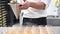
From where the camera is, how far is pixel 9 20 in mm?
2281

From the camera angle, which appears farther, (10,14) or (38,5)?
(10,14)

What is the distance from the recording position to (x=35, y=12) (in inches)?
66.7

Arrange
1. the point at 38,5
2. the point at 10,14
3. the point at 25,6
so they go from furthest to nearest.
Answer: the point at 10,14, the point at 25,6, the point at 38,5

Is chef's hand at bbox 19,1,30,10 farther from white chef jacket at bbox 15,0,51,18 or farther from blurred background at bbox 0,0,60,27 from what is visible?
blurred background at bbox 0,0,60,27

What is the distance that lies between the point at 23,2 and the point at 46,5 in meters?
0.32

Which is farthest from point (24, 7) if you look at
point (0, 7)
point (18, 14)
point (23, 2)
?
point (0, 7)

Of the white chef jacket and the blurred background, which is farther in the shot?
the white chef jacket

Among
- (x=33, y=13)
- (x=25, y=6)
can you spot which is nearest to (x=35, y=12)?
(x=33, y=13)

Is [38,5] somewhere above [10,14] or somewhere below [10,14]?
above

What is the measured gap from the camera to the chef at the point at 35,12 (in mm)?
1621

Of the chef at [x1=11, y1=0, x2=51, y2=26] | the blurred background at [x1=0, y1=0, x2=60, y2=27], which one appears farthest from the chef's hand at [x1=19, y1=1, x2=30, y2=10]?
the blurred background at [x1=0, y1=0, x2=60, y2=27]

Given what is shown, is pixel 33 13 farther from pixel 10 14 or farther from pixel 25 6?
pixel 10 14

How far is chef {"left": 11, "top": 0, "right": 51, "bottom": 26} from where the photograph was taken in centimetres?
162

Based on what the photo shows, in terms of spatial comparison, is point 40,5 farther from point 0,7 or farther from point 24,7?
point 0,7
